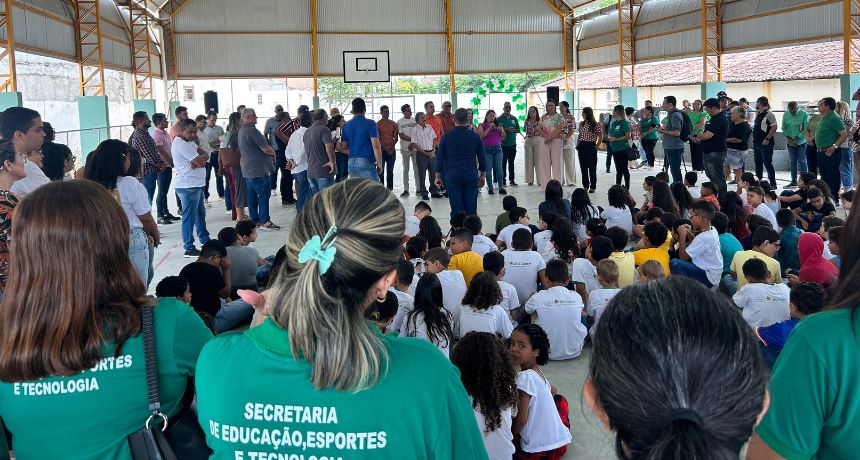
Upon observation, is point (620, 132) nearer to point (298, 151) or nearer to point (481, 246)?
point (298, 151)

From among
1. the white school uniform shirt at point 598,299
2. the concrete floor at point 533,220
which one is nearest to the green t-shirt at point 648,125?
the concrete floor at point 533,220

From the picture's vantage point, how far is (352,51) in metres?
17.8

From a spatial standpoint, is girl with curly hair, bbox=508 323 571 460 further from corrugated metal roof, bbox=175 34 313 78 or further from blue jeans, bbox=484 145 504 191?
corrugated metal roof, bbox=175 34 313 78

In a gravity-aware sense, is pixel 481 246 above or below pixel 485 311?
above

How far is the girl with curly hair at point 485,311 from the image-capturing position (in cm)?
382

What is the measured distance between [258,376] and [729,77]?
2527 centimetres

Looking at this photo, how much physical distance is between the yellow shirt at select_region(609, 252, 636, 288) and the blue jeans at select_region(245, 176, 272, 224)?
14.4 feet

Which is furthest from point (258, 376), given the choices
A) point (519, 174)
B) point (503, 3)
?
point (503, 3)

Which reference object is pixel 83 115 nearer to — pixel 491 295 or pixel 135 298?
pixel 491 295

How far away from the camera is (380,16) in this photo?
1827 centimetres

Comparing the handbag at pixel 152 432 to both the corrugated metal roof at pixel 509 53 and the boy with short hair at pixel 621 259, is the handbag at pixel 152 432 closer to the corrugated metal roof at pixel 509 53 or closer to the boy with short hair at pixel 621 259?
the boy with short hair at pixel 621 259

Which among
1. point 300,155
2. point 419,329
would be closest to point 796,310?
point 419,329

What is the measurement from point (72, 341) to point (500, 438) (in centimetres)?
172

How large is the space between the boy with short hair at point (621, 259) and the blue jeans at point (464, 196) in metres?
2.59
